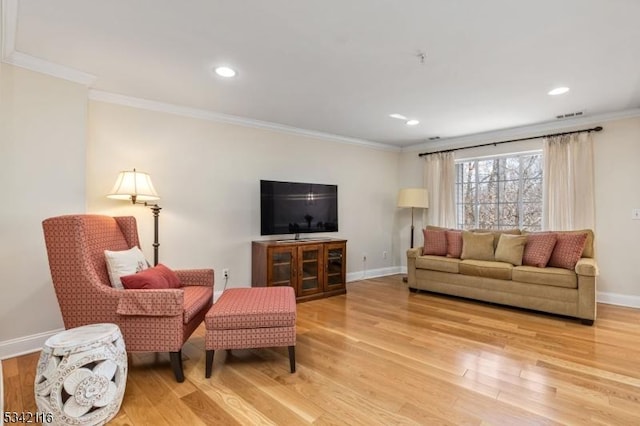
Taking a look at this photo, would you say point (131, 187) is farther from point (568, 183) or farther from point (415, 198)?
point (568, 183)

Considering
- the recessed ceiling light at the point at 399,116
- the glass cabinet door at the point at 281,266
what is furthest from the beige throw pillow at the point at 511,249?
the glass cabinet door at the point at 281,266

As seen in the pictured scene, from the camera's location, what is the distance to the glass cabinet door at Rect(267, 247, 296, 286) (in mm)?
3877

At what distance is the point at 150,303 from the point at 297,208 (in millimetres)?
2552

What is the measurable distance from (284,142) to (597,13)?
3.38 metres

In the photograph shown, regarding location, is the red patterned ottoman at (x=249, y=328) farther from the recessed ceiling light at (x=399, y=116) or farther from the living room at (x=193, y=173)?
the recessed ceiling light at (x=399, y=116)

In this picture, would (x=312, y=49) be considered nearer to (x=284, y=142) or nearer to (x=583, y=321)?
(x=284, y=142)

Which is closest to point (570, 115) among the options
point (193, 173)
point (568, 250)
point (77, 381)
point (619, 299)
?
point (568, 250)

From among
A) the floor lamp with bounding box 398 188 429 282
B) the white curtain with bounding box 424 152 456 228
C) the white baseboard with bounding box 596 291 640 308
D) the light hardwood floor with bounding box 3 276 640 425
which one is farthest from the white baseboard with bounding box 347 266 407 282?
the white baseboard with bounding box 596 291 640 308

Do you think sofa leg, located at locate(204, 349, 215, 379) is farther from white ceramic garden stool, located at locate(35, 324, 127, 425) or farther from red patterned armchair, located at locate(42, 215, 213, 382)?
white ceramic garden stool, located at locate(35, 324, 127, 425)

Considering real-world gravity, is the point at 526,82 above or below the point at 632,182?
above

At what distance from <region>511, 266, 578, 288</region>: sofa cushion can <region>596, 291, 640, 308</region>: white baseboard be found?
1056 mm

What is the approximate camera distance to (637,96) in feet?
10.9

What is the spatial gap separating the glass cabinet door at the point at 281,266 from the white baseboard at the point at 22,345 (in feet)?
6.76

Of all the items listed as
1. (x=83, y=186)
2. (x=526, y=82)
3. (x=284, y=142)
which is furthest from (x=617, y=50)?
(x=83, y=186)
